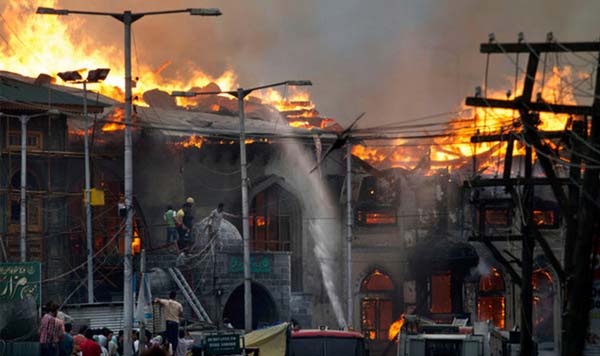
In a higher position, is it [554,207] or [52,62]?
[52,62]

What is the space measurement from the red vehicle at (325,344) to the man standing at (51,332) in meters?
8.20

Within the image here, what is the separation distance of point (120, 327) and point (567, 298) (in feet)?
61.0

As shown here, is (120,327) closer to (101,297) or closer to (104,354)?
(104,354)

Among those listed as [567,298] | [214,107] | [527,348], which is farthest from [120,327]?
[214,107]

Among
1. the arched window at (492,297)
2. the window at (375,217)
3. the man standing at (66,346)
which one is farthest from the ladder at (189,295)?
the man standing at (66,346)

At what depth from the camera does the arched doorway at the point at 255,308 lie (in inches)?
2340

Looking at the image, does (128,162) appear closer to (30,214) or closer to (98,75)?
(98,75)

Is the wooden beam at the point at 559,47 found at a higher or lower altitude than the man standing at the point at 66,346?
higher

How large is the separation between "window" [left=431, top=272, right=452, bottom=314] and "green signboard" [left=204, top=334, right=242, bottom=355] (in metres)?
41.4

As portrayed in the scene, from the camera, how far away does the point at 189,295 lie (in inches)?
2151

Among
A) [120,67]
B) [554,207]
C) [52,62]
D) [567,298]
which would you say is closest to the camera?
[567,298]

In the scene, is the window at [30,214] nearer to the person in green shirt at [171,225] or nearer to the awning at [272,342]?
the person in green shirt at [171,225]

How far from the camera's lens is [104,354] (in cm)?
3262

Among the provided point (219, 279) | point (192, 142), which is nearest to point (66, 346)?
point (219, 279)
